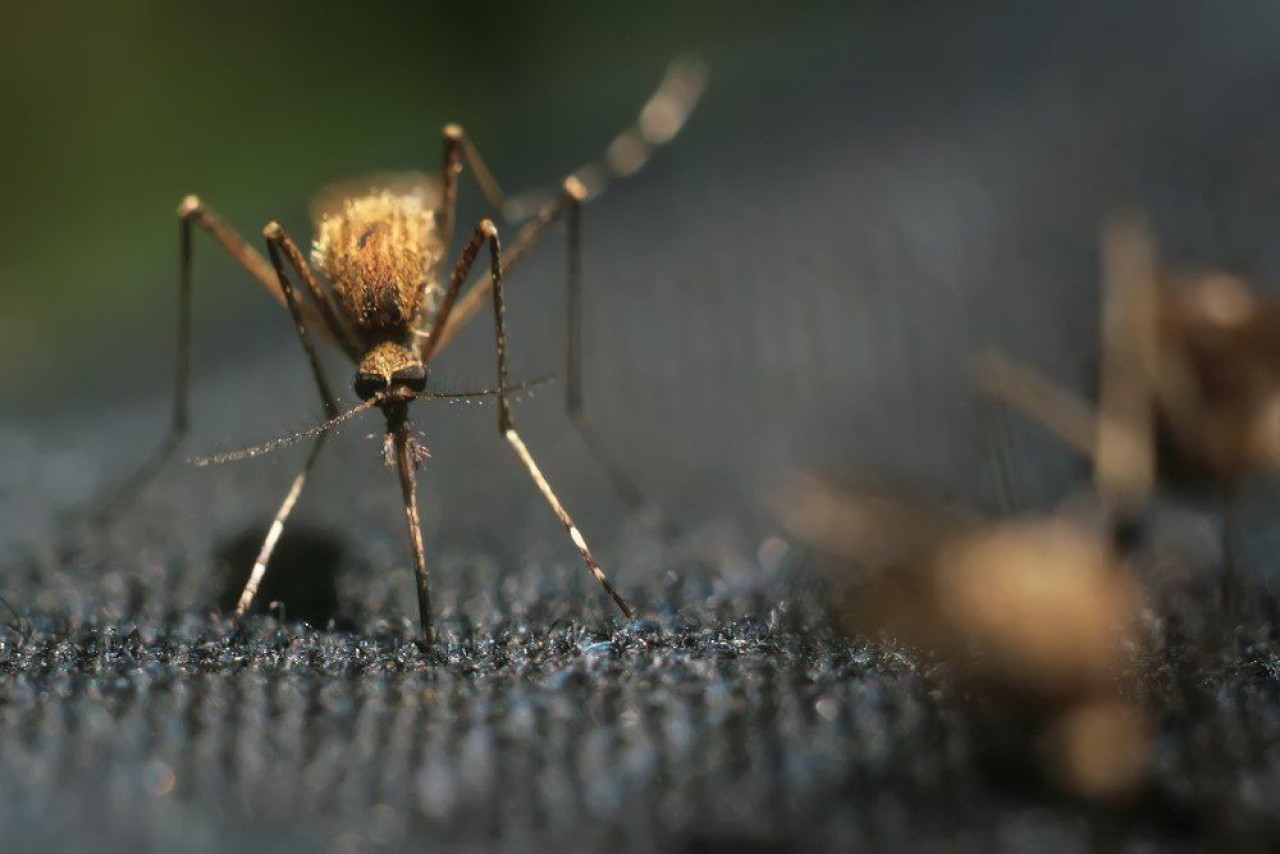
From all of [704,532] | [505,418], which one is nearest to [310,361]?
[505,418]

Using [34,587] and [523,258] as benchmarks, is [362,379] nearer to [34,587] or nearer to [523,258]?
[34,587]

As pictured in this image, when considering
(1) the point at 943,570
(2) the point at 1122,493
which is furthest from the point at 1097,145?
(1) the point at 943,570

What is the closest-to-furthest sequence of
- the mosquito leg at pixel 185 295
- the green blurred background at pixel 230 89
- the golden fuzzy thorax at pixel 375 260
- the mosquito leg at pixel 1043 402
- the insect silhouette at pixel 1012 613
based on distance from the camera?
the insect silhouette at pixel 1012 613 → the mosquito leg at pixel 1043 402 → the golden fuzzy thorax at pixel 375 260 → the mosquito leg at pixel 185 295 → the green blurred background at pixel 230 89

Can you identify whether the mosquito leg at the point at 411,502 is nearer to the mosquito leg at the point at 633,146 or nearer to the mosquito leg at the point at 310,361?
the mosquito leg at the point at 310,361

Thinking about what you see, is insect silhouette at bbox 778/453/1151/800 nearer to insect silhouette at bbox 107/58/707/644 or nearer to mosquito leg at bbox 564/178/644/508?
insect silhouette at bbox 107/58/707/644

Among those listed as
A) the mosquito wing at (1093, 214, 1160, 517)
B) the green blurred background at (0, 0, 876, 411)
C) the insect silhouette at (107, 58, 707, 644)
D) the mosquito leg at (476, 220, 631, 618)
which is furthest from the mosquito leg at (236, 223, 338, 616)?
the green blurred background at (0, 0, 876, 411)

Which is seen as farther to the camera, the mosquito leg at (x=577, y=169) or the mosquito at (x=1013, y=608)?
the mosquito leg at (x=577, y=169)

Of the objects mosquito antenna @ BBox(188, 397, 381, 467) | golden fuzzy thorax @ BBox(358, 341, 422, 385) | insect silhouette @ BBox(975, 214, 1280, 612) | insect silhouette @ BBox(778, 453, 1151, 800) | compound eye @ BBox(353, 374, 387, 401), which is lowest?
insect silhouette @ BBox(778, 453, 1151, 800)

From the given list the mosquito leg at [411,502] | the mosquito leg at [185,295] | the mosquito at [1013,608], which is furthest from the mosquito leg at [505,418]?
the mosquito at [1013,608]
